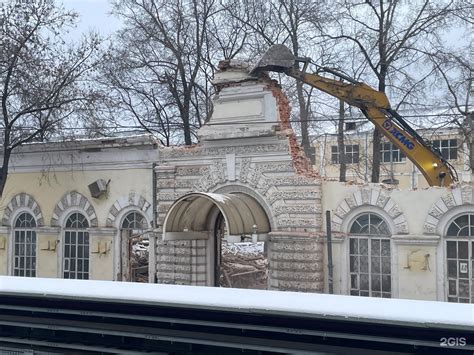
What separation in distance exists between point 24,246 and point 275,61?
30.6 feet

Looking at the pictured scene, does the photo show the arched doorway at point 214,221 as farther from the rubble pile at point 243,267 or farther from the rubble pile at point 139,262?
the rubble pile at point 243,267

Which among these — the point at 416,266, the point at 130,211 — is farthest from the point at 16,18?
the point at 416,266

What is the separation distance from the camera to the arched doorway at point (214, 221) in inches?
577

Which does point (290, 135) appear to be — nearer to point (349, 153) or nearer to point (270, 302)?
point (270, 302)

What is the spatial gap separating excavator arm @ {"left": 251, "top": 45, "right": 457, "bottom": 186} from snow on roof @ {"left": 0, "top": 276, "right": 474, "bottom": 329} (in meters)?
8.45

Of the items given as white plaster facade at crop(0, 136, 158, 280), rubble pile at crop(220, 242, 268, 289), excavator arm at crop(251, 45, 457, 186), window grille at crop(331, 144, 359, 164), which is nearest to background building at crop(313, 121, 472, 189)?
window grille at crop(331, 144, 359, 164)

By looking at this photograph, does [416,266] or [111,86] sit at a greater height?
[111,86]

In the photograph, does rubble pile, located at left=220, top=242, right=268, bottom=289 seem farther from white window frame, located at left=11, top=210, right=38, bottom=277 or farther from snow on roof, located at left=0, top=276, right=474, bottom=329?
snow on roof, located at left=0, top=276, right=474, bottom=329

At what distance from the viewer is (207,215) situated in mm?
16500

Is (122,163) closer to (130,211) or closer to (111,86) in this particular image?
(130,211)

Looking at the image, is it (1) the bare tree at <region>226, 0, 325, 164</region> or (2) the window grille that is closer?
(1) the bare tree at <region>226, 0, 325, 164</region>

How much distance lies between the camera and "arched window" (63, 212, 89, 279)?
18.2 metres

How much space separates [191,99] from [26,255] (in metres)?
11.3

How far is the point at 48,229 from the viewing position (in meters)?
18.5
